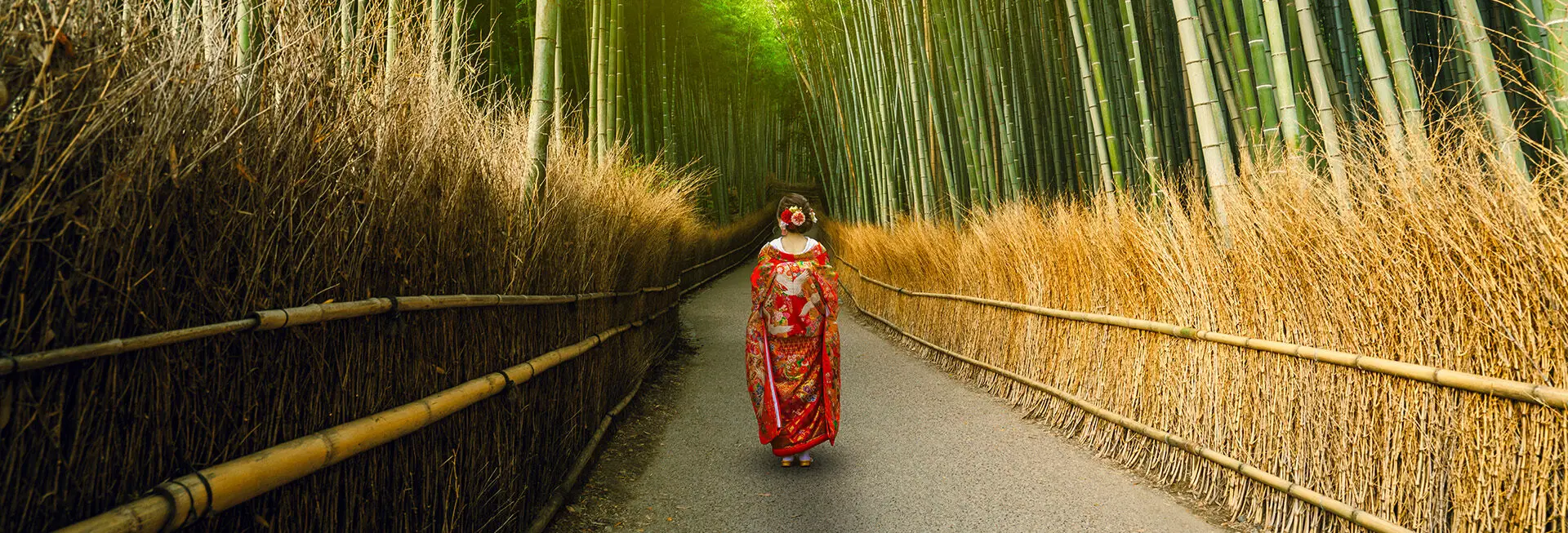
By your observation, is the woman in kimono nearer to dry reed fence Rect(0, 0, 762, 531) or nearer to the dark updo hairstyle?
the dark updo hairstyle

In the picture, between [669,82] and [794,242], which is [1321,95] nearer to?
[794,242]

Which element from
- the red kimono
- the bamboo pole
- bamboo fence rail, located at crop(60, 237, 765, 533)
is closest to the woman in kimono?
the red kimono

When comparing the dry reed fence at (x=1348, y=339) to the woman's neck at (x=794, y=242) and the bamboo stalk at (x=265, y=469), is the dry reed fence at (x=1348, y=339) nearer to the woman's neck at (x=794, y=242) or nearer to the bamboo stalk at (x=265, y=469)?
the woman's neck at (x=794, y=242)

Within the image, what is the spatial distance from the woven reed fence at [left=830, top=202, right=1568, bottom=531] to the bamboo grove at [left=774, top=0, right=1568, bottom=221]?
0.40 meters

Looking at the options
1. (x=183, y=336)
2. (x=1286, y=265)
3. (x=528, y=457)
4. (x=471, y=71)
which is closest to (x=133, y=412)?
(x=183, y=336)

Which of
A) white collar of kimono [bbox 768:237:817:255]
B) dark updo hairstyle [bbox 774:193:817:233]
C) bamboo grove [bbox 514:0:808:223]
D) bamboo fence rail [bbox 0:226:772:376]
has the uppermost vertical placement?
bamboo grove [bbox 514:0:808:223]

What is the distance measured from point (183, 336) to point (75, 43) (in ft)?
1.31

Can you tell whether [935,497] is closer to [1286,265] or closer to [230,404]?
[1286,265]

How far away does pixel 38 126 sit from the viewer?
0.97m

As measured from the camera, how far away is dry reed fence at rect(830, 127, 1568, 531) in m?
1.78

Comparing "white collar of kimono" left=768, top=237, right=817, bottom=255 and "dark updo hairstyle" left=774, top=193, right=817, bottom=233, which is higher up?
"dark updo hairstyle" left=774, top=193, right=817, bottom=233

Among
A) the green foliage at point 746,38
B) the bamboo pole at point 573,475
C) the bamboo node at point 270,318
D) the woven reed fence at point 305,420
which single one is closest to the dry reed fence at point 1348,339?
the bamboo pole at point 573,475

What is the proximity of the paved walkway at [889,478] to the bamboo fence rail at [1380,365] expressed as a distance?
577 millimetres

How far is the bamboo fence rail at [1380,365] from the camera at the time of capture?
1.72m
